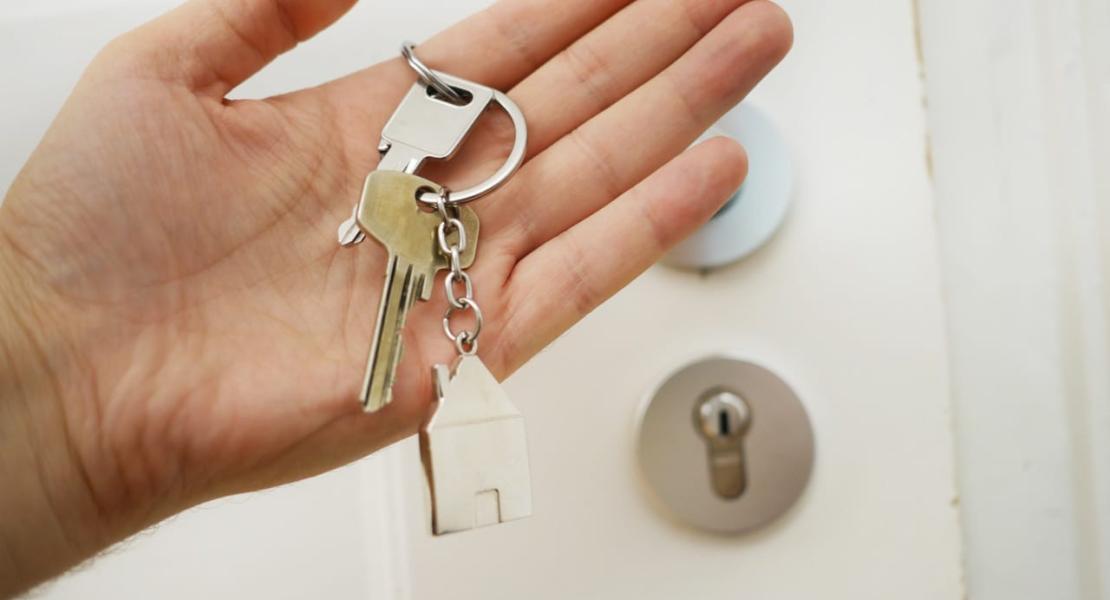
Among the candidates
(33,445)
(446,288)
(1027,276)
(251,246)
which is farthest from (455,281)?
(1027,276)

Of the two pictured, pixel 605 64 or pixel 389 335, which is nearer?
pixel 389 335

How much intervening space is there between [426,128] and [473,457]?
0.19 meters

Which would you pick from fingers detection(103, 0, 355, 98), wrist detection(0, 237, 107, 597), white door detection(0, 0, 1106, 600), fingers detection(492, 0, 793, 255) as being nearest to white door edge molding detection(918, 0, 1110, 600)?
white door detection(0, 0, 1106, 600)

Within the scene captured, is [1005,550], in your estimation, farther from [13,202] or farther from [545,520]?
[13,202]

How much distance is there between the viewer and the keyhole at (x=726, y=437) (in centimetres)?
52

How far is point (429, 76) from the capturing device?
1.66 feet

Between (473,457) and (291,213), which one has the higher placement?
(291,213)

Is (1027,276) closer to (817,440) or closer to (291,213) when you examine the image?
(817,440)

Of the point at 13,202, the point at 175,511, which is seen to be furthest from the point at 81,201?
the point at 175,511

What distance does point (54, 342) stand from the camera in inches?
17.2

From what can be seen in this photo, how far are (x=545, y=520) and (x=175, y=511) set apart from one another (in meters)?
0.20

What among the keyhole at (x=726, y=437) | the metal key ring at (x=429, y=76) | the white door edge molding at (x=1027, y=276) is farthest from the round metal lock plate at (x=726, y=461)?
the metal key ring at (x=429, y=76)

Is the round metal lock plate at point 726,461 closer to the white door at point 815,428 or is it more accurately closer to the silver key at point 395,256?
the white door at point 815,428

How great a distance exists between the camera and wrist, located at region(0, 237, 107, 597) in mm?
429
